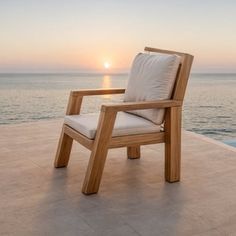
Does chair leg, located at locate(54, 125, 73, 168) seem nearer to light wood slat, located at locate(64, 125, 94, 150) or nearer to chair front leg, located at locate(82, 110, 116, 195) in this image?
light wood slat, located at locate(64, 125, 94, 150)

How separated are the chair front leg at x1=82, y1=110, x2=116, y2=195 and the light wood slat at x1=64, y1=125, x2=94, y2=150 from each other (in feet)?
0.24

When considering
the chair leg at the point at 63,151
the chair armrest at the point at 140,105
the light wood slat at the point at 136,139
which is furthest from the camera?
the chair leg at the point at 63,151

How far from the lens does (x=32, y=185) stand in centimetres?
243

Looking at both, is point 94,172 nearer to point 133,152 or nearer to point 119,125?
point 119,125

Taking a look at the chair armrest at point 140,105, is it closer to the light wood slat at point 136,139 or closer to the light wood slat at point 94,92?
the light wood slat at point 136,139

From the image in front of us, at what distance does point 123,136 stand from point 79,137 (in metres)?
0.31

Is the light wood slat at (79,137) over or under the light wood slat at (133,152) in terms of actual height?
over

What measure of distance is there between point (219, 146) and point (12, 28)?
245 inches

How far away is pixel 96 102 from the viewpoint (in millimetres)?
9734

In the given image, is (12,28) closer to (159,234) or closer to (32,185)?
(32,185)

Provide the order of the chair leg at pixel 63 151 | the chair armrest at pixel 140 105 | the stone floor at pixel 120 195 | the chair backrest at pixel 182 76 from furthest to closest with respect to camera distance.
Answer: the chair leg at pixel 63 151 < the chair backrest at pixel 182 76 < the chair armrest at pixel 140 105 < the stone floor at pixel 120 195

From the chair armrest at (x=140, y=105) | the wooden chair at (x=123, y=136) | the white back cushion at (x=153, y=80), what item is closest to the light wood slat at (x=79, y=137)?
the wooden chair at (x=123, y=136)

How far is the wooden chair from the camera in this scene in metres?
2.24

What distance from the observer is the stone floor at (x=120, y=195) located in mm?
1896
